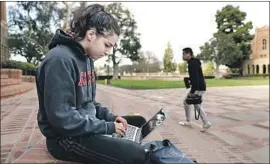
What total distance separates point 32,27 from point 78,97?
37485 millimetres

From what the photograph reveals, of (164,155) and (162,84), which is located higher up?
(164,155)

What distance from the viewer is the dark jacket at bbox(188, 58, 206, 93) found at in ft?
20.2

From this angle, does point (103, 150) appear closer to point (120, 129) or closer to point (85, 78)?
point (120, 129)

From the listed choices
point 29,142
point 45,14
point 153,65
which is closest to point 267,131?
point 29,142

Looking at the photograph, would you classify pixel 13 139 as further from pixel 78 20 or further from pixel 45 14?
pixel 45 14

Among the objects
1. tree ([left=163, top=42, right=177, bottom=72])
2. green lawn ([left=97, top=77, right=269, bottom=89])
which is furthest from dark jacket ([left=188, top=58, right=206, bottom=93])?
tree ([left=163, top=42, right=177, bottom=72])

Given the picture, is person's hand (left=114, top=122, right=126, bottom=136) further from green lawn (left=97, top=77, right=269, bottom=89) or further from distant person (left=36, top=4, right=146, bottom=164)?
green lawn (left=97, top=77, right=269, bottom=89)

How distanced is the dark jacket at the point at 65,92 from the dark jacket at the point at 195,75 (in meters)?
4.65

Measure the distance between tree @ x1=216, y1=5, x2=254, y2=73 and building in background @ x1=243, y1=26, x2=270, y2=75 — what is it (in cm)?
135

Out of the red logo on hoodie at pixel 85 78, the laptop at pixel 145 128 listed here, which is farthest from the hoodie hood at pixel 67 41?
the laptop at pixel 145 128

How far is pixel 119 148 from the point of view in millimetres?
1543

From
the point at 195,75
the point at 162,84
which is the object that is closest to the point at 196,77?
the point at 195,75

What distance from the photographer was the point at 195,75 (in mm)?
6246

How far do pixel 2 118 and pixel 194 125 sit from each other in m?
3.70
